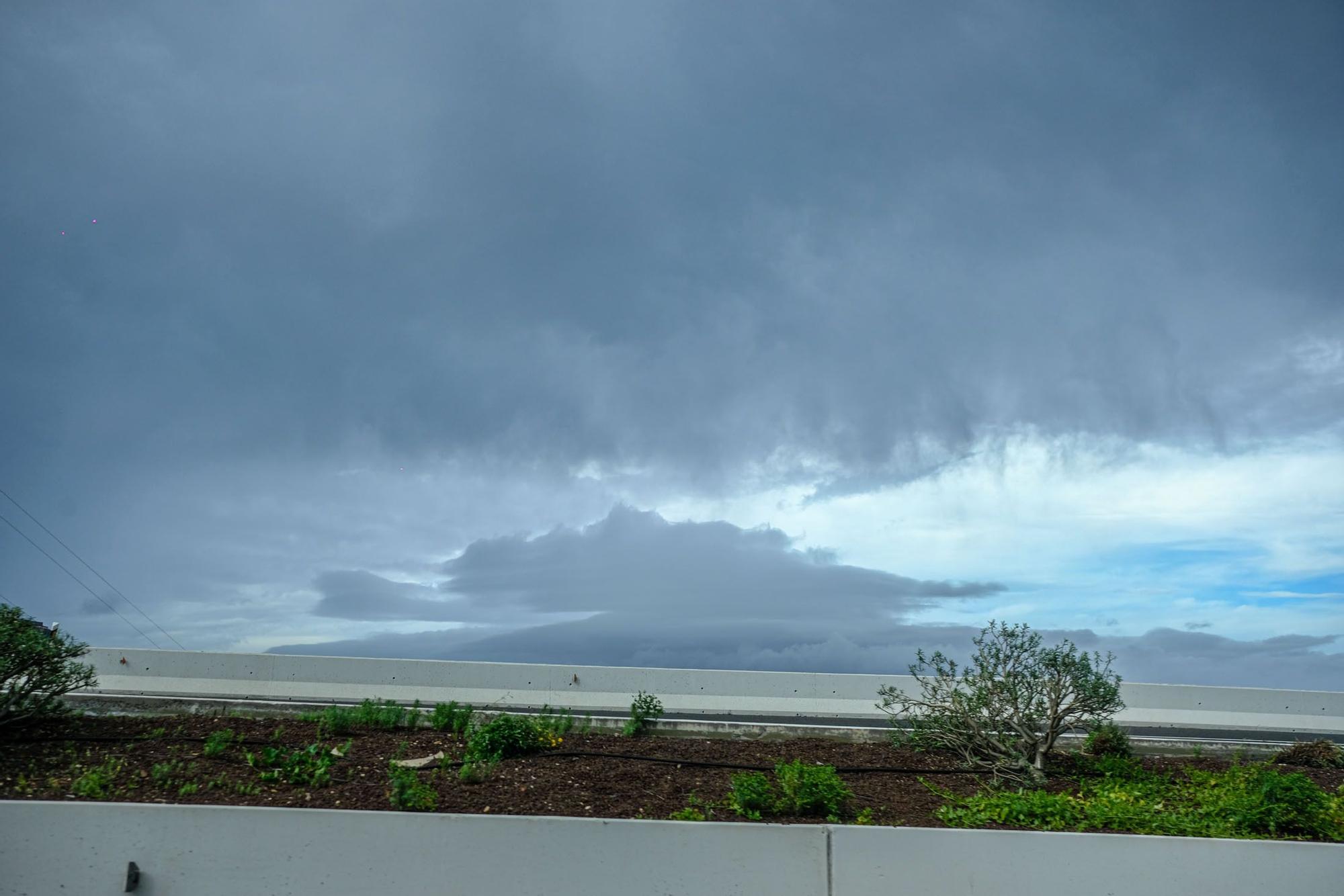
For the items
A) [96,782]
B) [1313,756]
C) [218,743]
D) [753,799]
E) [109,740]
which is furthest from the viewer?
[1313,756]

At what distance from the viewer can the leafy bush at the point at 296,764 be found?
9.27m

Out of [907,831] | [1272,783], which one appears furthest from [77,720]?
[1272,783]

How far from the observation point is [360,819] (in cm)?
780

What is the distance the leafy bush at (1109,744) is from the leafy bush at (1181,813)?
1.96 meters

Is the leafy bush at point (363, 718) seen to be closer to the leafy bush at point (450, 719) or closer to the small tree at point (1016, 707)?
the leafy bush at point (450, 719)

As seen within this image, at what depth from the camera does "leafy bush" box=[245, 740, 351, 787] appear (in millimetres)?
9266

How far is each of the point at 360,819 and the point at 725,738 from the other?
17.3 feet

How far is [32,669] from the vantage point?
11109 millimetres

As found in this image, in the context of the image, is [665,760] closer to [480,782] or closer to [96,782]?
[480,782]

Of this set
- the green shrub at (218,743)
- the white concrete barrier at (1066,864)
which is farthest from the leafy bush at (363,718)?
the white concrete barrier at (1066,864)

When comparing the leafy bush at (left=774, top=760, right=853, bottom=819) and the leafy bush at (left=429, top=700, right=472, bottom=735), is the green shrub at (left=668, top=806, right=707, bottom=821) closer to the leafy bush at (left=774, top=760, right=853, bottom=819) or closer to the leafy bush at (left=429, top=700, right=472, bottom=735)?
the leafy bush at (left=774, top=760, right=853, bottom=819)

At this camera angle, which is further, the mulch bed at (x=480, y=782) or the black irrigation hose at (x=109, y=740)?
the black irrigation hose at (x=109, y=740)

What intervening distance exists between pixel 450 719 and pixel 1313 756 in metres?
11.1

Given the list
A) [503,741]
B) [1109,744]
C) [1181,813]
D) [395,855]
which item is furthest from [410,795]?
[1109,744]
